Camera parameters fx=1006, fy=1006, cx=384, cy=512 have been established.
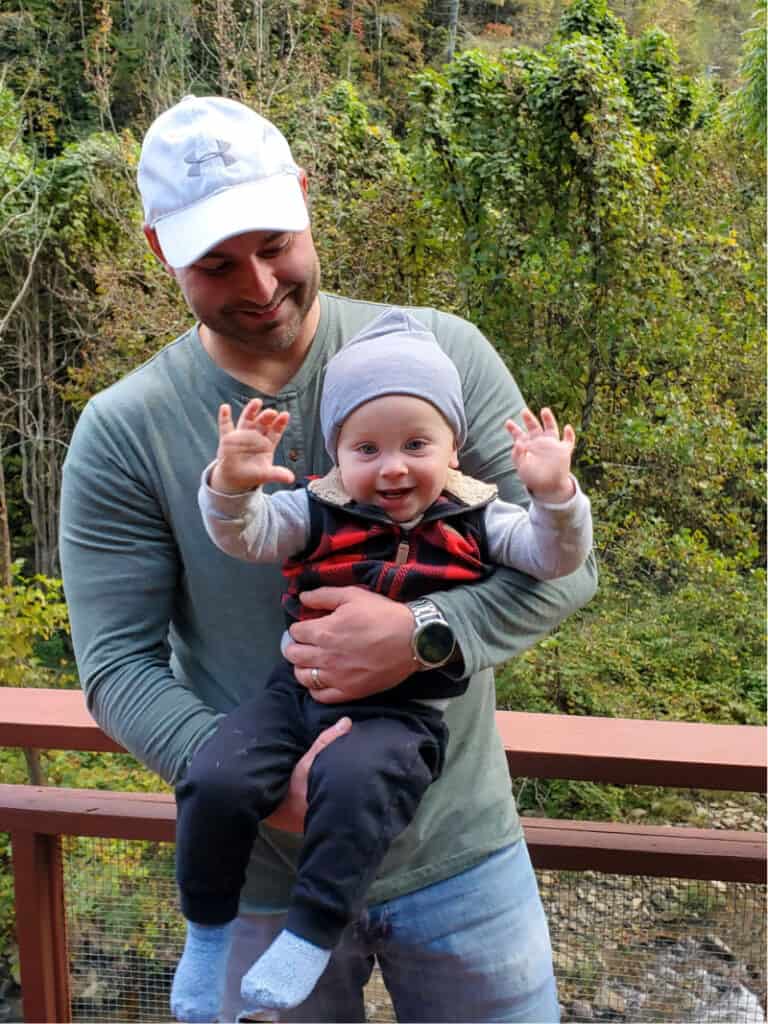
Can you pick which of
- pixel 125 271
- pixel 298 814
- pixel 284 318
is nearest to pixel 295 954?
pixel 298 814

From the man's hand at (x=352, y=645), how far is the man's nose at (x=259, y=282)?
355 mm

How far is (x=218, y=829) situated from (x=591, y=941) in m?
0.97

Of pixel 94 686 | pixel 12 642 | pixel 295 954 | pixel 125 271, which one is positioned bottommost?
pixel 12 642

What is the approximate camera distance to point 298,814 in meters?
1.17

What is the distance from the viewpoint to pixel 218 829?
3.75ft

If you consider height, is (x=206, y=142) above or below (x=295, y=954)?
above

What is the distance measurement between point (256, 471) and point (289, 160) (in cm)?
44

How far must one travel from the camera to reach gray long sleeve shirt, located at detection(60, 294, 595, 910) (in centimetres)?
125

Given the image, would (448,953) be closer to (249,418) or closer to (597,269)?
(249,418)

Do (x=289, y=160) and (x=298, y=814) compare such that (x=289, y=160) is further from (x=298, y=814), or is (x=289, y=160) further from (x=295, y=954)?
(x=295, y=954)

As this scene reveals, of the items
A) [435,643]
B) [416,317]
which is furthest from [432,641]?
[416,317]

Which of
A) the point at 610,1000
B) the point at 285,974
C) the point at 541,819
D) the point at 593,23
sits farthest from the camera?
the point at 593,23

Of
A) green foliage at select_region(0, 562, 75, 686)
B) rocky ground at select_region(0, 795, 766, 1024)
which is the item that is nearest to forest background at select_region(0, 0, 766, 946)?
green foliage at select_region(0, 562, 75, 686)

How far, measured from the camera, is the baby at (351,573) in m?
1.11
